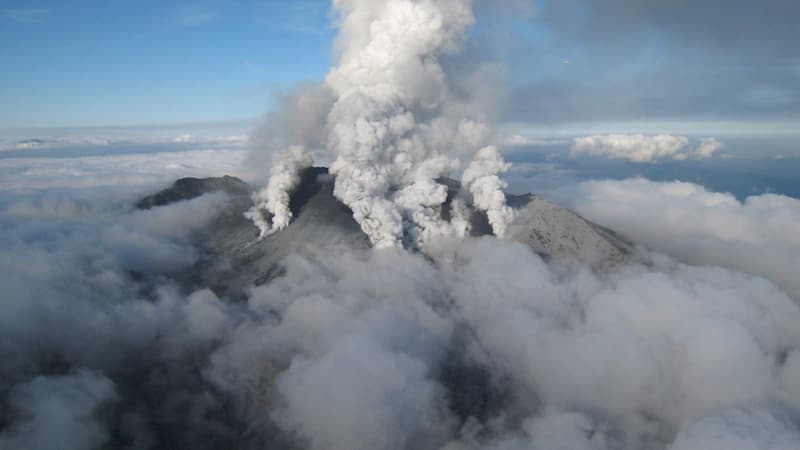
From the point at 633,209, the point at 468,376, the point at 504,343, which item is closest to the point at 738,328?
the point at 504,343

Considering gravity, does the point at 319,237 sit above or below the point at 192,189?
below

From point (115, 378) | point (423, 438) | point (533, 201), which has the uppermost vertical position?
point (533, 201)

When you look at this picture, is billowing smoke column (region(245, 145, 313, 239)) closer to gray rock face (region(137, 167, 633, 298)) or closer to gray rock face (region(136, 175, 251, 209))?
gray rock face (region(137, 167, 633, 298))

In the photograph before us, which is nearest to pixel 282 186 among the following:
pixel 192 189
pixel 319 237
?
pixel 319 237

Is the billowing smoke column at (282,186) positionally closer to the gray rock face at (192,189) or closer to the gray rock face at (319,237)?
the gray rock face at (319,237)

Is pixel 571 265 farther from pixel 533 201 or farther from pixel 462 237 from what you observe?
pixel 462 237

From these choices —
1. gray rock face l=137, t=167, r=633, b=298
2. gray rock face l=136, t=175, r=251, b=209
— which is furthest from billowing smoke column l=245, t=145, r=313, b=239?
gray rock face l=136, t=175, r=251, b=209

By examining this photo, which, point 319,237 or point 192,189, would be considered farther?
point 192,189

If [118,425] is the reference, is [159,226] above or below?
above

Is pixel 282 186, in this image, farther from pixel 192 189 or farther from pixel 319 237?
pixel 192 189
